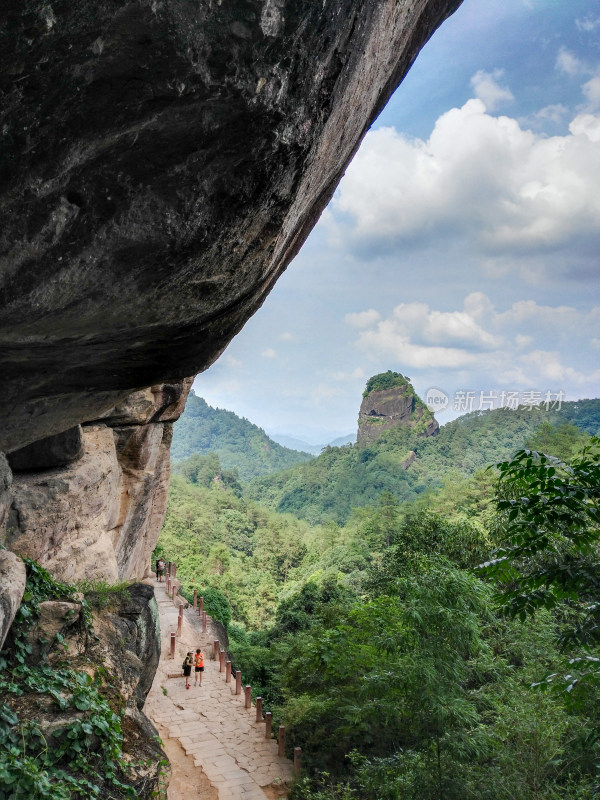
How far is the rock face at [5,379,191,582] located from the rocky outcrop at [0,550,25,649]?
240 cm

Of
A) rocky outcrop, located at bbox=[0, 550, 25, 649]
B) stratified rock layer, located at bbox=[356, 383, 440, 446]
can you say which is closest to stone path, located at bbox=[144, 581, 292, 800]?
rocky outcrop, located at bbox=[0, 550, 25, 649]

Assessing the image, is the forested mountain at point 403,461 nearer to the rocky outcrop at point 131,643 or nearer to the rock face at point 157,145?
the rocky outcrop at point 131,643

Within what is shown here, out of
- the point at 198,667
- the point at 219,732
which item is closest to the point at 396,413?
the point at 198,667

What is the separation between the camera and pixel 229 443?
158m

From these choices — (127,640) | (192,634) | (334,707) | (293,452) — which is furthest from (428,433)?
(127,640)

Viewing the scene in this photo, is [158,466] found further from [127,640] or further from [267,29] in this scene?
[267,29]

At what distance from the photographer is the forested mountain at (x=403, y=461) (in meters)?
81.8

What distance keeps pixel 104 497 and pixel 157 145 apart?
27.6ft

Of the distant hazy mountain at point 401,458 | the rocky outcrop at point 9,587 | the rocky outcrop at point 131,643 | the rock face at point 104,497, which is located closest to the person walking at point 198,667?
the rock face at point 104,497

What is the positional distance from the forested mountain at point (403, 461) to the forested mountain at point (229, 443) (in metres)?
43.0

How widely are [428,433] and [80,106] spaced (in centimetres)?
9381

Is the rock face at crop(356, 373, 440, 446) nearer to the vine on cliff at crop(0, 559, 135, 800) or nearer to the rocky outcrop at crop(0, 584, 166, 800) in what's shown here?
the rocky outcrop at crop(0, 584, 166, 800)

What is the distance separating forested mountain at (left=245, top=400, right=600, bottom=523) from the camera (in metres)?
81.8

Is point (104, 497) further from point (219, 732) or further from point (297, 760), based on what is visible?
point (219, 732)
